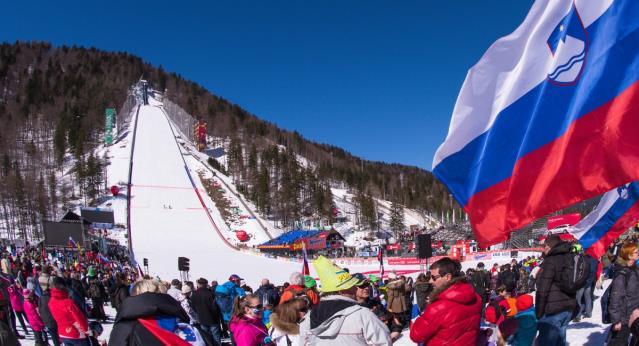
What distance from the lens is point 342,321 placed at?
2646 mm

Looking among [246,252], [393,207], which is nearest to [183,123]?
[393,207]

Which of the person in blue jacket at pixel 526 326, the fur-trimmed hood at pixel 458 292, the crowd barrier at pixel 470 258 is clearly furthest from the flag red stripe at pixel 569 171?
the crowd barrier at pixel 470 258

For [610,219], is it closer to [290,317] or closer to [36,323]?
[290,317]

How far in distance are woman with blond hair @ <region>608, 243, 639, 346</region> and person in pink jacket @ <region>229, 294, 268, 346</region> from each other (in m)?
2.99

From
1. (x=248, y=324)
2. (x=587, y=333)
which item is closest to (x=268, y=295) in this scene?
A: (x=248, y=324)

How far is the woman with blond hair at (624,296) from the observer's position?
12.2 feet

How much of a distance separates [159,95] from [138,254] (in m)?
115

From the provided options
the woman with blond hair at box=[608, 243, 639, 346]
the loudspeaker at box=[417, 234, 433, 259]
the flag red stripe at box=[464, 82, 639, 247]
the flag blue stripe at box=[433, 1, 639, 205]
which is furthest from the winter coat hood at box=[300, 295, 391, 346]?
the loudspeaker at box=[417, 234, 433, 259]

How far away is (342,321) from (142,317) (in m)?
1.08

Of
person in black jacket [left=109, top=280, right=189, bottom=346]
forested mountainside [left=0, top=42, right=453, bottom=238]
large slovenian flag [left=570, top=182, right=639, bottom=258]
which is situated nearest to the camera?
person in black jacket [left=109, top=280, right=189, bottom=346]

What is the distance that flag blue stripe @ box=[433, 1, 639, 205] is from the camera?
2.74 meters

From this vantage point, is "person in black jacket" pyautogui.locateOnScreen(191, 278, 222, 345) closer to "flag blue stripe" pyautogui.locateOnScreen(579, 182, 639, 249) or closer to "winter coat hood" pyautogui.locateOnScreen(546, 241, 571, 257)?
"winter coat hood" pyautogui.locateOnScreen(546, 241, 571, 257)

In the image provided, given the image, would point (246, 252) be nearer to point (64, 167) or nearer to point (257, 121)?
point (64, 167)

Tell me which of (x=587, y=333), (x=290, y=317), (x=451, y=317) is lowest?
(x=587, y=333)
